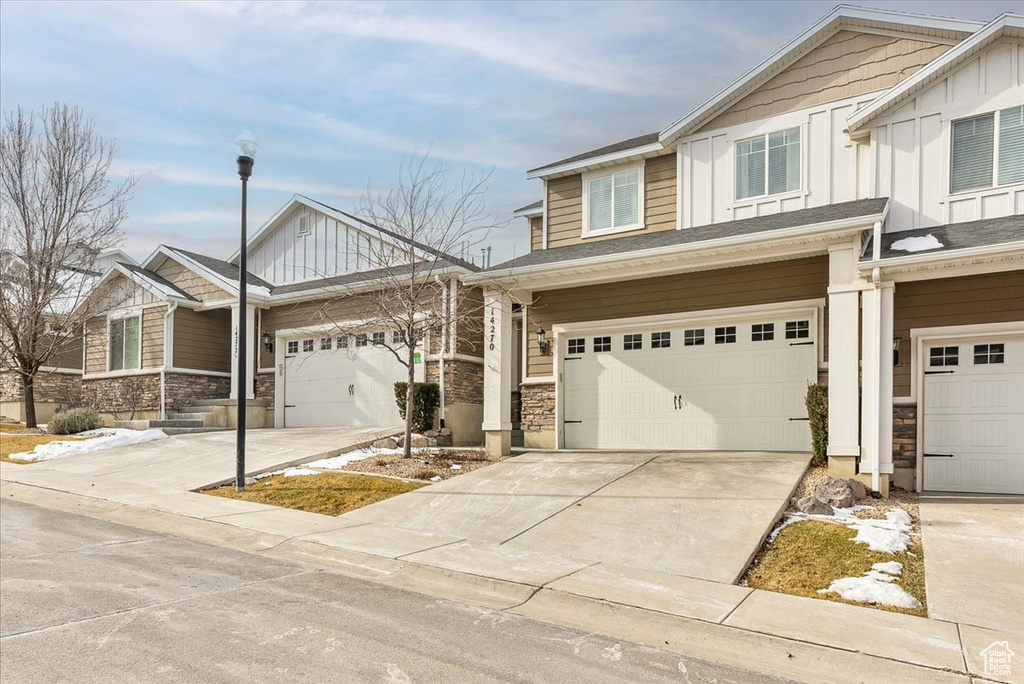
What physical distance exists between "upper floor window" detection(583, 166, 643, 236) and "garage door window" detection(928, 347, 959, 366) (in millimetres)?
5920

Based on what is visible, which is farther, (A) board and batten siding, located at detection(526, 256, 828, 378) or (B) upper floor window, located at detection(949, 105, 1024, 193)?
(A) board and batten siding, located at detection(526, 256, 828, 378)

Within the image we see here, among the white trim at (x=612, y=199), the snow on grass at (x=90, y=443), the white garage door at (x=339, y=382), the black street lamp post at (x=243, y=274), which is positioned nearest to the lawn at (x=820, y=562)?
the black street lamp post at (x=243, y=274)

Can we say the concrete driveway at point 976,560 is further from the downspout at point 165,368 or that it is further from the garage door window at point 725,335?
the downspout at point 165,368

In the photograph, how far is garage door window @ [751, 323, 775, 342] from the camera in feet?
42.9

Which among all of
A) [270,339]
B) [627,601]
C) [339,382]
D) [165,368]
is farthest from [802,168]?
[165,368]

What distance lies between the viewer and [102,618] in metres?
5.45

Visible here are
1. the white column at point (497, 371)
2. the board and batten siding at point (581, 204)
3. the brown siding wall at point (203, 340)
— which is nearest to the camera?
the white column at point (497, 371)

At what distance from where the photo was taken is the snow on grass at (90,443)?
48.9 feet

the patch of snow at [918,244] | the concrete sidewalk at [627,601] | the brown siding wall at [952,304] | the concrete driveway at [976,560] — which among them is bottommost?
the concrete sidewalk at [627,601]

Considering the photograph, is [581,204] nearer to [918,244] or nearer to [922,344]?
[918,244]

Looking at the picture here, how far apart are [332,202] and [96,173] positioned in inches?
280

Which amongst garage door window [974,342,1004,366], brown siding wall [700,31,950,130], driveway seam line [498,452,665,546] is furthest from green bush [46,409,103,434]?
garage door window [974,342,1004,366]

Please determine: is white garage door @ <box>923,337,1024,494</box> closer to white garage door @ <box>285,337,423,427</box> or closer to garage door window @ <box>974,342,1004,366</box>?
garage door window @ <box>974,342,1004,366</box>

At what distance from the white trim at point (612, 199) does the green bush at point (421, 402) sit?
15.6ft
